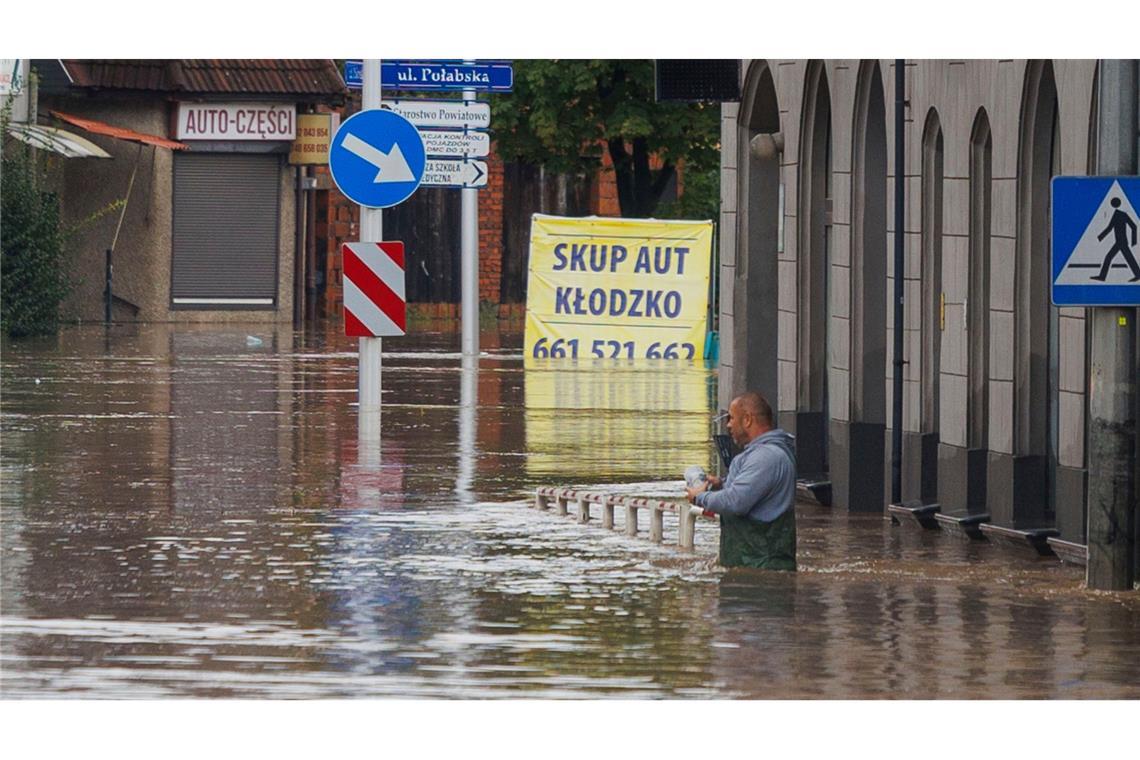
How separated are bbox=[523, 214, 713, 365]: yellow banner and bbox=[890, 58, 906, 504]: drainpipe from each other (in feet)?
56.0

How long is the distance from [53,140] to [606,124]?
34.1ft

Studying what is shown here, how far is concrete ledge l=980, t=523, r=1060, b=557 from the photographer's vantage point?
47.1 feet

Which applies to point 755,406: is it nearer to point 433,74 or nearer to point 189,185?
point 433,74

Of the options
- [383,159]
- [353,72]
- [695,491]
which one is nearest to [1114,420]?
[695,491]

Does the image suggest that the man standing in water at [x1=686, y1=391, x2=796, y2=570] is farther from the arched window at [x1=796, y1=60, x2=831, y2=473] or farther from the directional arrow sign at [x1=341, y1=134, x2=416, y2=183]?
the directional arrow sign at [x1=341, y1=134, x2=416, y2=183]

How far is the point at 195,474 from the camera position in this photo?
1769cm

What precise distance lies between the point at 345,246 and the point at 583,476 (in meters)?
3.18

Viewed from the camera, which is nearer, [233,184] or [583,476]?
[583,476]

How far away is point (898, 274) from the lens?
651 inches

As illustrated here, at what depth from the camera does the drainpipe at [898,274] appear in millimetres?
16438

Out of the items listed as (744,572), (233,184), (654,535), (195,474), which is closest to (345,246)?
(195,474)

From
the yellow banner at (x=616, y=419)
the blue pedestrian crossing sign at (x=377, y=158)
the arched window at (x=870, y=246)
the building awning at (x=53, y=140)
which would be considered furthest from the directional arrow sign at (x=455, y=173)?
the arched window at (x=870, y=246)

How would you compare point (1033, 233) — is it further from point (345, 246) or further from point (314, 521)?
point (345, 246)

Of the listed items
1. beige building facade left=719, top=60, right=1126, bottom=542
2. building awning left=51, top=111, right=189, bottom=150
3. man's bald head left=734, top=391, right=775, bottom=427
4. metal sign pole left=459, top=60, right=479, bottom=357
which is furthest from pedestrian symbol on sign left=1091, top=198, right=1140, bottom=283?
building awning left=51, top=111, right=189, bottom=150
